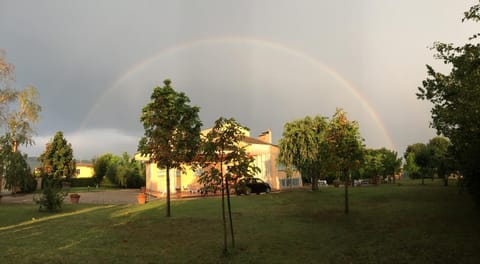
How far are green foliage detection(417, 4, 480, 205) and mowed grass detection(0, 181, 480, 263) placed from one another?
2.29 m

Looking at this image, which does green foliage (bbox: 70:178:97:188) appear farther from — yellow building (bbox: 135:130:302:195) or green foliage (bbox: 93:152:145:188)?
yellow building (bbox: 135:130:302:195)

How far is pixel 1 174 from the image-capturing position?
32.6m

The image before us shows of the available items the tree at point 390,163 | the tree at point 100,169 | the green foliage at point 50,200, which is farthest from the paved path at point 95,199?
the tree at point 390,163

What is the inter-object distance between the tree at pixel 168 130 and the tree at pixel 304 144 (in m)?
16.8

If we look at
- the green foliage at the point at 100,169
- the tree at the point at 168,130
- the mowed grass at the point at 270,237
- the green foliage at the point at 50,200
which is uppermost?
the tree at the point at 168,130

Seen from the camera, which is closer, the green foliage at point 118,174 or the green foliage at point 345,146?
the green foliage at point 345,146

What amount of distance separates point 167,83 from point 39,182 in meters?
43.9

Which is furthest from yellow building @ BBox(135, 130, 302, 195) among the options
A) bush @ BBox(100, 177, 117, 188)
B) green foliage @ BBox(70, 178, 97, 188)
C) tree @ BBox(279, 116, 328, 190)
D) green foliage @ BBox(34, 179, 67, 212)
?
green foliage @ BBox(70, 178, 97, 188)

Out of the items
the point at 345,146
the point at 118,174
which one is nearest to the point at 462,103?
the point at 345,146

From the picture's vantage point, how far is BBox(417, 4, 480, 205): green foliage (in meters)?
10.6

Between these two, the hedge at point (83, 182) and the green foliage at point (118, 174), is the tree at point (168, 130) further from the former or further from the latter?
the hedge at point (83, 182)

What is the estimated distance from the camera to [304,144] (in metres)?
33.2

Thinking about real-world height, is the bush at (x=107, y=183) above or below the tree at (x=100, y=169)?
below

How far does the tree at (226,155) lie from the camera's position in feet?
32.1
